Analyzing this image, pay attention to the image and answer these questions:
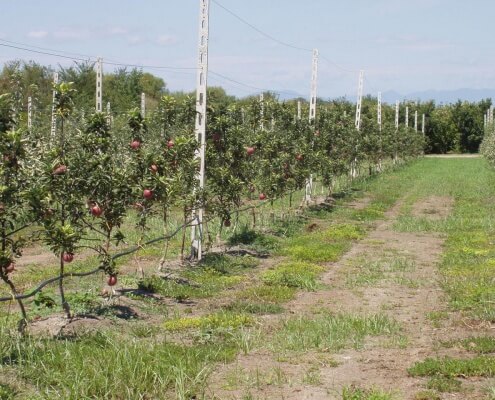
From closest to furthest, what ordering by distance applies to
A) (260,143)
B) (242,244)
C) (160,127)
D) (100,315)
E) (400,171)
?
(100,315) → (160,127) → (242,244) → (260,143) → (400,171)

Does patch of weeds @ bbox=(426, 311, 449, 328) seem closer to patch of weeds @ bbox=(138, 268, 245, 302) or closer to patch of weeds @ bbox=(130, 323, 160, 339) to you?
patch of weeds @ bbox=(138, 268, 245, 302)

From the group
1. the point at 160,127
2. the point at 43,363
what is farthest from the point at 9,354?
the point at 160,127

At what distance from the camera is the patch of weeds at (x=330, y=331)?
802 centimetres

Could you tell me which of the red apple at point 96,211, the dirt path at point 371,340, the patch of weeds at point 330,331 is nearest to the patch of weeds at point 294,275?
the dirt path at point 371,340

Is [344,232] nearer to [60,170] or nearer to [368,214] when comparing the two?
[368,214]

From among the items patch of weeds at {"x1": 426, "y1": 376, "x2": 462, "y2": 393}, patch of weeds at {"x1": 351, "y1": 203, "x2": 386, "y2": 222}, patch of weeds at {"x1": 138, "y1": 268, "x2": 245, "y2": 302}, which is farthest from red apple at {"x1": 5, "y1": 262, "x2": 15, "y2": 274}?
patch of weeds at {"x1": 351, "y1": 203, "x2": 386, "y2": 222}

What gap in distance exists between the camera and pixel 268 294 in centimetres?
1121

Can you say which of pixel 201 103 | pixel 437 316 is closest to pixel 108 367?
pixel 437 316

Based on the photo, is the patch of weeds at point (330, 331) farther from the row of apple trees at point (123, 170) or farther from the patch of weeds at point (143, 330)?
the row of apple trees at point (123, 170)

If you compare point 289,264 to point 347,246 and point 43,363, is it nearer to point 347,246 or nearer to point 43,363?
point 347,246

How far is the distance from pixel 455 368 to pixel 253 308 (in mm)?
3707

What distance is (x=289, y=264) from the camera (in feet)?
45.1

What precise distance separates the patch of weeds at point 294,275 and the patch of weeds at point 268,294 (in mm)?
323

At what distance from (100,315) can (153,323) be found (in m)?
0.71
